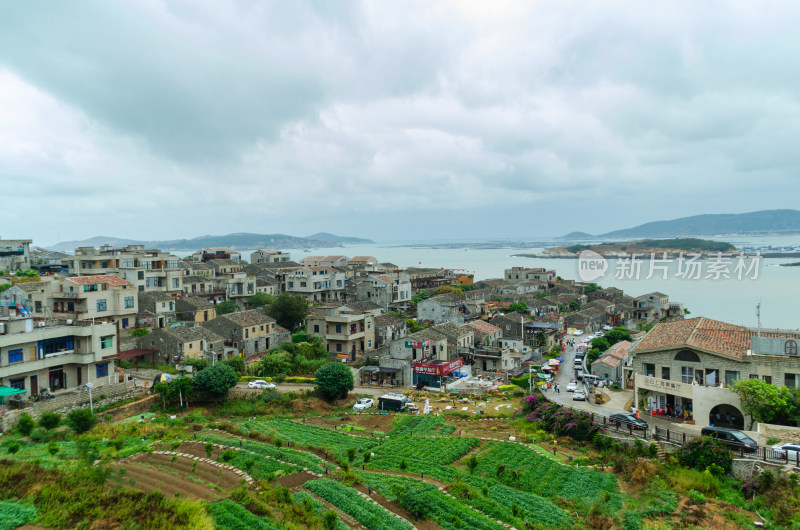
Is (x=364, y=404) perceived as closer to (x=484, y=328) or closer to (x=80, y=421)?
(x=80, y=421)

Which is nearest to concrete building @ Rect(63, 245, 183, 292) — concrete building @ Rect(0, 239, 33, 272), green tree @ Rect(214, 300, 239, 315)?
green tree @ Rect(214, 300, 239, 315)

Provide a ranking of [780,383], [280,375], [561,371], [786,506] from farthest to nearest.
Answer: [561,371] → [280,375] → [780,383] → [786,506]

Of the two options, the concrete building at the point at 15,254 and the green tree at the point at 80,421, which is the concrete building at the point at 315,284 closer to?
the concrete building at the point at 15,254

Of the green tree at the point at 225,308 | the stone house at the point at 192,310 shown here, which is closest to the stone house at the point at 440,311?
the green tree at the point at 225,308

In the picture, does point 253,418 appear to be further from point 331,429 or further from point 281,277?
point 281,277

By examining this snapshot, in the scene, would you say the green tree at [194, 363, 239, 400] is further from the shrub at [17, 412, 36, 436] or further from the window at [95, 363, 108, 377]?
the shrub at [17, 412, 36, 436]

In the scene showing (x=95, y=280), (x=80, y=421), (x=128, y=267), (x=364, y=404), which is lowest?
(x=364, y=404)

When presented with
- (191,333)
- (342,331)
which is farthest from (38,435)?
(342,331)

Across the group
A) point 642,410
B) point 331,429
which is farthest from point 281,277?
point 642,410
